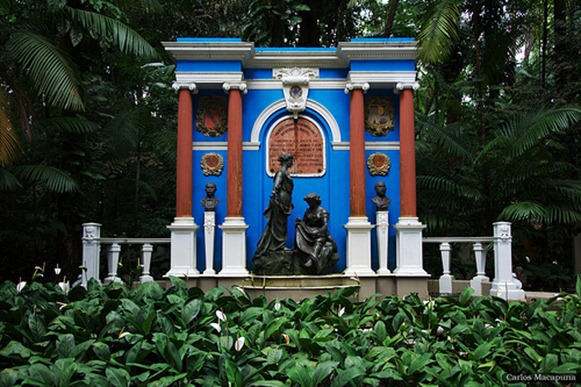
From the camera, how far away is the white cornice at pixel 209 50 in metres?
10.2

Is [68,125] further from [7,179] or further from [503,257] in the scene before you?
[503,257]

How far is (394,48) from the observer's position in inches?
405

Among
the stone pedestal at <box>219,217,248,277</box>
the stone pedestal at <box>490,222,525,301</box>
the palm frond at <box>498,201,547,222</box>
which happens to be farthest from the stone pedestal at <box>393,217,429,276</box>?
the stone pedestal at <box>219,217,248,277</box>

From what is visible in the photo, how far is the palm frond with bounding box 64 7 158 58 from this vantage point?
31.2ft

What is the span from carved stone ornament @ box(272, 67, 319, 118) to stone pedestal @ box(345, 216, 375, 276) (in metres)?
2.62

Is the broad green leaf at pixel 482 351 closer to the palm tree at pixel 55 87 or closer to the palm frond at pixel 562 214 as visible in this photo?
the palm frond at pixel 562 214

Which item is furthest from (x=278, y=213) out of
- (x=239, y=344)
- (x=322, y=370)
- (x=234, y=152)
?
(x=322, y=370)

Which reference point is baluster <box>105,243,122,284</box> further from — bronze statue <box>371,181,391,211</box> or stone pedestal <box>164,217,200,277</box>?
bronze statue <box>371,181,391,211</box>

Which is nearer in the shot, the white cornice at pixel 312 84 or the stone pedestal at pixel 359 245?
the stone pedestal at pixel 359 245

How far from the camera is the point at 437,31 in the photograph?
10.2 metres

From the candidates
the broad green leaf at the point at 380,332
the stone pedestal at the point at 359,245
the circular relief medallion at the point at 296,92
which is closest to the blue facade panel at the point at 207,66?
the circular relief medallion at the point at 296,92

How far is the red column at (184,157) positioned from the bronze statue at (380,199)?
3579 mm

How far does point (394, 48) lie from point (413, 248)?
388 cm

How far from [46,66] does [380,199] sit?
636cm
